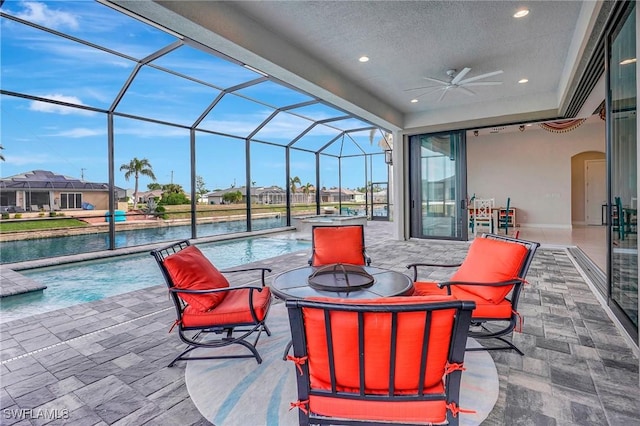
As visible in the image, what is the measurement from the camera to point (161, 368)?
7.63 ft

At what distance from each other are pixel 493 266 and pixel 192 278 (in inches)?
93.2

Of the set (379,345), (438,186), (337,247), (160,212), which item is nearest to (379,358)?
(379,345)

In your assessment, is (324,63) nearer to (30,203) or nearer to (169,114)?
(169,114)

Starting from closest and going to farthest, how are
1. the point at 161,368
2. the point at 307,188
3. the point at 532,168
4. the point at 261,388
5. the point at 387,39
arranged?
1. the point at 261,388
2. the point at 161,368
3. the point at 387,39
4. the point at 532,168
5. the point at 307,188

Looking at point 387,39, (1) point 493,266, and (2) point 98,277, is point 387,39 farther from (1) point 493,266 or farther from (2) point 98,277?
(2) point 98,277

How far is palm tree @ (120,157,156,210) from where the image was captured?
8172mm

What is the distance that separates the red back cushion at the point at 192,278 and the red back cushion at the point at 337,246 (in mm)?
1376

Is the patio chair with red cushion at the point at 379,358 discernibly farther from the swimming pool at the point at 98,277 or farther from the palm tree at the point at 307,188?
the palm tree at the point at 307,188

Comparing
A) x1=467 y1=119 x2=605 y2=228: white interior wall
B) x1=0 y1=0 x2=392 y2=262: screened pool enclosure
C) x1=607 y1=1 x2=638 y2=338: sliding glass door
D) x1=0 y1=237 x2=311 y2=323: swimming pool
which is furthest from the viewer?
x1=467 y1=119 x2=605 y2=228: white interior wall

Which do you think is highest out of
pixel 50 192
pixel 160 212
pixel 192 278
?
pixel 50 192

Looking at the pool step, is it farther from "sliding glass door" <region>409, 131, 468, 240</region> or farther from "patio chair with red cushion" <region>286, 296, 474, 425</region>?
Answer: "sliding glass door" <region>409, 131, 468, 240</region>

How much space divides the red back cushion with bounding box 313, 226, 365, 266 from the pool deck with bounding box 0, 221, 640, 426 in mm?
1669

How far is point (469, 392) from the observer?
1.97 meters

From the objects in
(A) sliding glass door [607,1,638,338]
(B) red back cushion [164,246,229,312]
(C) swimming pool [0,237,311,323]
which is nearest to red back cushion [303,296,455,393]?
(B) red back cushion [164,246,229,312]
